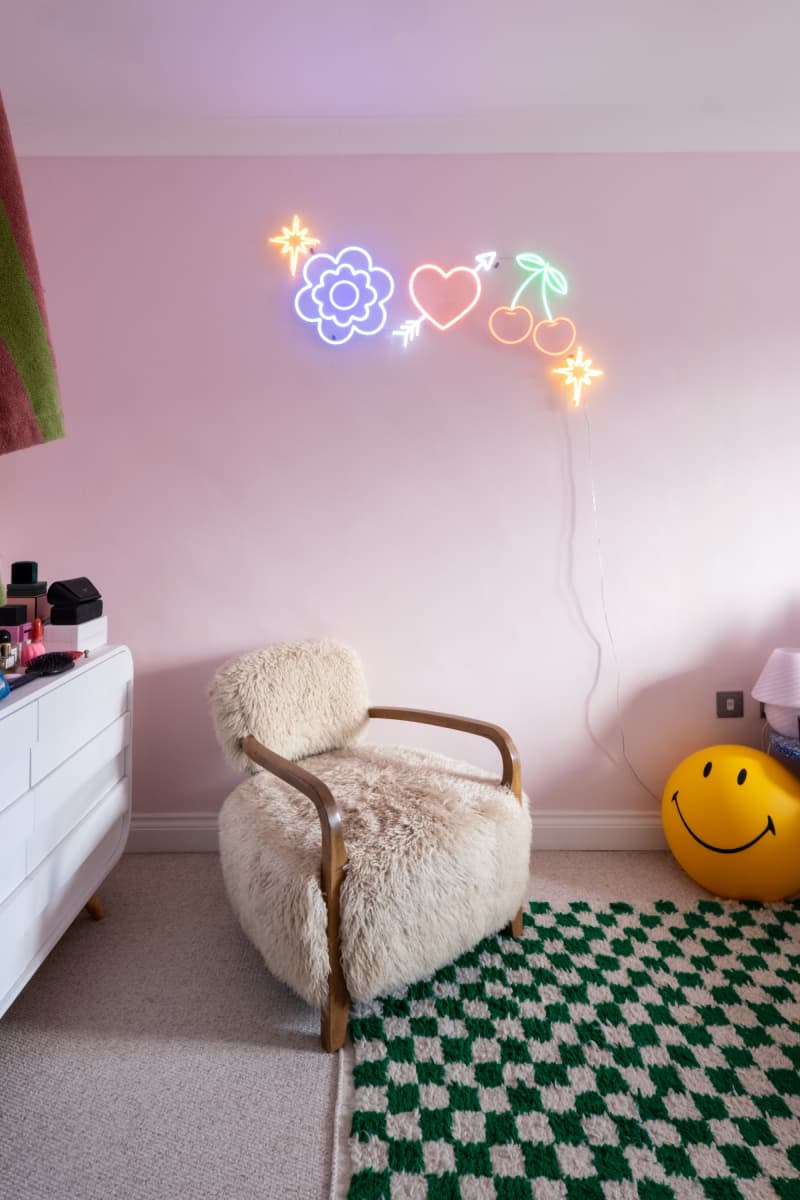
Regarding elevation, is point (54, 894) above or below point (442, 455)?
below

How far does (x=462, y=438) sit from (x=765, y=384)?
44.4 inches

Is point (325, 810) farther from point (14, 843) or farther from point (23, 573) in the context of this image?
point (23, 573)

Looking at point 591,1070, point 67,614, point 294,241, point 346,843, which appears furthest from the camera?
point 294,241

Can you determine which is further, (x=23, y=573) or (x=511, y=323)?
(x=511, y=323)

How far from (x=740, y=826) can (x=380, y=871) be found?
1.19 m

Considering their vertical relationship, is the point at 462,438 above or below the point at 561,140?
below

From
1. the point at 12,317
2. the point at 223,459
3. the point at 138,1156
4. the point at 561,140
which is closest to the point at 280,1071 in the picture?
the point at 138,1156

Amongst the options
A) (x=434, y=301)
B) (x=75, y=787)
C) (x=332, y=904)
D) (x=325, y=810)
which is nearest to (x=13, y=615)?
(x=75, y=787)

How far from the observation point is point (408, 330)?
2299 mm

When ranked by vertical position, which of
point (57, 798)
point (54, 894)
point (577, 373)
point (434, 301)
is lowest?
point (54, 894)

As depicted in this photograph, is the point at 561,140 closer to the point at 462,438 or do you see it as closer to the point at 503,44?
the point at 503,44

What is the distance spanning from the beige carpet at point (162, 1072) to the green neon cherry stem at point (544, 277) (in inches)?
91.1

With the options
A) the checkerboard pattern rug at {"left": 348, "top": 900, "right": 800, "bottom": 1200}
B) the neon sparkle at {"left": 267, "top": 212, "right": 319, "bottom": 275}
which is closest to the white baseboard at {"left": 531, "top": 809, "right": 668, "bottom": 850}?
the checkerboard pattern rug at {"left": 348, "top": 900, "right": 800, "bottom": 1200}

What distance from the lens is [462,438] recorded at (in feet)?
7.75
